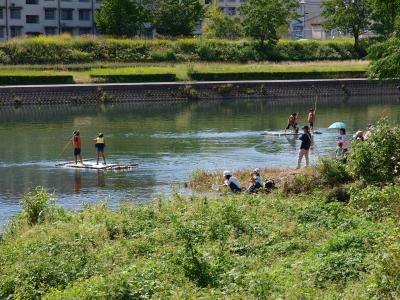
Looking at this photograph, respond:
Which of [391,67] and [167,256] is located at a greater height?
[391,67]

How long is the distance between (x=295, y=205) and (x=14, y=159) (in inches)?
795

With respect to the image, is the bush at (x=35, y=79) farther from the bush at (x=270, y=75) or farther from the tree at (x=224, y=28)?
the tree at (x=224, y=28)

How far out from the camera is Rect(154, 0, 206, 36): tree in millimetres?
103188

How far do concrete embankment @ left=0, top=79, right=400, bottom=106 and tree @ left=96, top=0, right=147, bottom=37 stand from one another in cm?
2581

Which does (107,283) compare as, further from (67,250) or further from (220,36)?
(220,36)

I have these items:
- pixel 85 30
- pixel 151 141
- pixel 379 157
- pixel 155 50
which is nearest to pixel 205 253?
pixel 379 157

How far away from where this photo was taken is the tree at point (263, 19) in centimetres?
9544

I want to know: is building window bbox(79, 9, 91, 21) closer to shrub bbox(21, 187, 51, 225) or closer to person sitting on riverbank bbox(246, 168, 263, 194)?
person sitting on riverbank bbox(246, 168, 263, 194)

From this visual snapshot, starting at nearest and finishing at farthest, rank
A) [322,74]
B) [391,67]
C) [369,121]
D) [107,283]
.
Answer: [107,283]
[391,67]
[369,121]
[322,74]

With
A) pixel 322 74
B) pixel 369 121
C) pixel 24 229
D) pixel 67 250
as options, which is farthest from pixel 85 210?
pixel 322 74

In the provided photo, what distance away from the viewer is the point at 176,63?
88.9 m

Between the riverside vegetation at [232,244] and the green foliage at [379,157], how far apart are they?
3 cm

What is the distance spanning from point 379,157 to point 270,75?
55753mm

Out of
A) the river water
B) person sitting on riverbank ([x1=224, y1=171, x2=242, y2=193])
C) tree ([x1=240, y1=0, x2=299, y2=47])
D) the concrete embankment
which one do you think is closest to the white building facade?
tree ([x1=240, y1=0, x2=299, y2=47])
